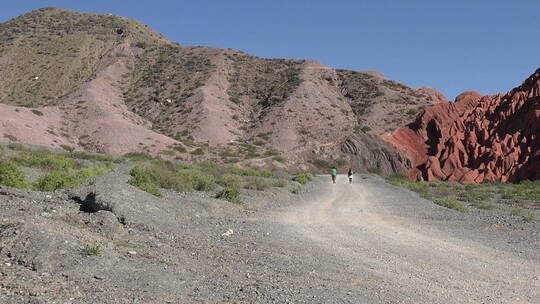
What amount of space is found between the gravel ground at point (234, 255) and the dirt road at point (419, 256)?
0.03 metres

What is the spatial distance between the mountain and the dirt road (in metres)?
39.0

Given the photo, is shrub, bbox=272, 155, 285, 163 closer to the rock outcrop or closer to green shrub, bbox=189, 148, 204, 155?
green shrub, bbox=189, 148, 204, 155

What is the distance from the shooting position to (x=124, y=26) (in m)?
108

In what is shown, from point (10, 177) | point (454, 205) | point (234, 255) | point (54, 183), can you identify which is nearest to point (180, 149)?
point (54, 183)

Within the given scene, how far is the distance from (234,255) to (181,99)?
76297 millimetres

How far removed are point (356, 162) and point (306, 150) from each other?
6.97m

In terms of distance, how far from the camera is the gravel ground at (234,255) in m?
6.34

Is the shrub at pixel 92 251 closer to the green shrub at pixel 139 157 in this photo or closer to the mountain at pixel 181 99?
the green shrub at pixel 139 157

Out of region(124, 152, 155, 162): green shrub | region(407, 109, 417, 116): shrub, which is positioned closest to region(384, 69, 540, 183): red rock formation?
region(407, 109, 417, 116): shrub

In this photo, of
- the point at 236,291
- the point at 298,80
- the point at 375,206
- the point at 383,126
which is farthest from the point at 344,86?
the point at 236,291

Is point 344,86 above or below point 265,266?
above

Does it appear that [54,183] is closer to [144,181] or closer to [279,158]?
[144,181]

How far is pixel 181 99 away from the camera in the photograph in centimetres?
8300

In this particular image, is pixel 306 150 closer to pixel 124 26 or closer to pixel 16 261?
pixel 16 261
